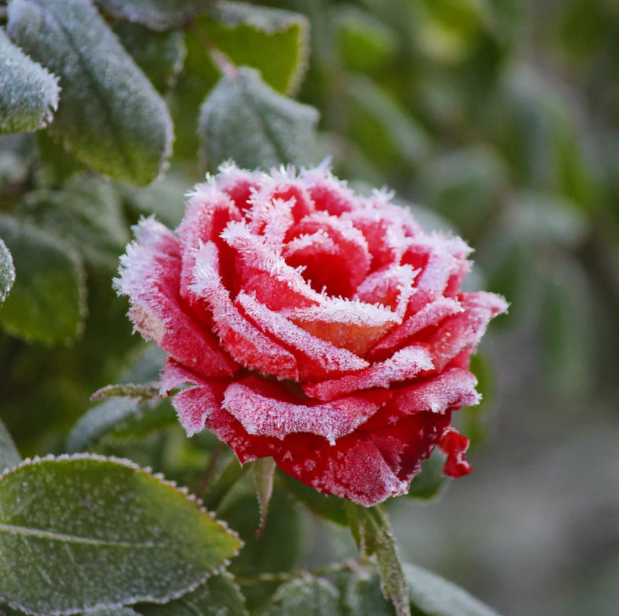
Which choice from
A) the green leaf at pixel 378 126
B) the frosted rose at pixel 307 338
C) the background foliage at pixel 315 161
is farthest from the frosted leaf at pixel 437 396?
the green leaf at pixel 378 126

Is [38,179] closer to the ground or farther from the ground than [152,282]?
closer to the ground

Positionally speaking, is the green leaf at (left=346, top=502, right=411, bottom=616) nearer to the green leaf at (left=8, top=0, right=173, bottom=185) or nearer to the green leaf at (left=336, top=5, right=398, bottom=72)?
the green leaf at (left=8, top=0, right=173, bottom=185)

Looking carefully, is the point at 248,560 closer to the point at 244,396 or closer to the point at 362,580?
the point at 362,580

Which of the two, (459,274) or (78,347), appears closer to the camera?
(459,274)

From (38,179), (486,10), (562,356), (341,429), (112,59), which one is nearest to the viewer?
(341,429)

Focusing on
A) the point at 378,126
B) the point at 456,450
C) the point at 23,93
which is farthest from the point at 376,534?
the point at 378,126

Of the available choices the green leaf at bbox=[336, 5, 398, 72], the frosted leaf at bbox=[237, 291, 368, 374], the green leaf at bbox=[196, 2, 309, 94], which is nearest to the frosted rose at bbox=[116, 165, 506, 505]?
the frosted leaf at bbox=[237, 291, 368, 374]

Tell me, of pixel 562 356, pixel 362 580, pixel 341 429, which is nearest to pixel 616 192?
pixel 562 356
